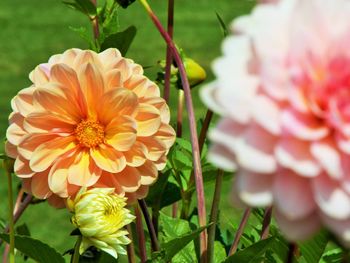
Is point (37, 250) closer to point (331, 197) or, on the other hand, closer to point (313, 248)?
point (313, 248)

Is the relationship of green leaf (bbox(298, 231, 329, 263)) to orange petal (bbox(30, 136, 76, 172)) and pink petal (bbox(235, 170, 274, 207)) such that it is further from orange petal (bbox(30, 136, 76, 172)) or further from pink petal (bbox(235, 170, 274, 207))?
pink petal (bbox(235, 170, 274, 207))

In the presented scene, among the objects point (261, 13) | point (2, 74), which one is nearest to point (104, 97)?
point (261, 13)

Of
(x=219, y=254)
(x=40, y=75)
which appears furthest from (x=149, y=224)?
(x=40, y=75)

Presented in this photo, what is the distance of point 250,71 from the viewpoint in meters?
0.53

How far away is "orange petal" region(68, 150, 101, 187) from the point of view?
35.0 inches

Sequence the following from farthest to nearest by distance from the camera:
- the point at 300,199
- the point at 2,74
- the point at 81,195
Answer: the point at 2,74
the point at 81,195
the point at 300,199

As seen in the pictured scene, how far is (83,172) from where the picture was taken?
902 mm

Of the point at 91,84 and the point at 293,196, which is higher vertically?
the point at 293,196

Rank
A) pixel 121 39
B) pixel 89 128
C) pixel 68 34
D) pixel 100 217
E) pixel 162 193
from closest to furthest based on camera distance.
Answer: pixel 100 217
pixel 89 128
pixel 121 39
pixel 162 193
pixel 68 34

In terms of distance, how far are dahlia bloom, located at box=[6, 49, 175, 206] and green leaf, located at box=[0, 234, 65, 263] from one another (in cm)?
4

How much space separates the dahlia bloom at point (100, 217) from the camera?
0.83 meters

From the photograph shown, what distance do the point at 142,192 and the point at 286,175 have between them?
0.42 metres

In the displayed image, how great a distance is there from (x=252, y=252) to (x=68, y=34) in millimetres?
3957

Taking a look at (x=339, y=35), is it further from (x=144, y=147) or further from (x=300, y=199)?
(x=144, y=147)
